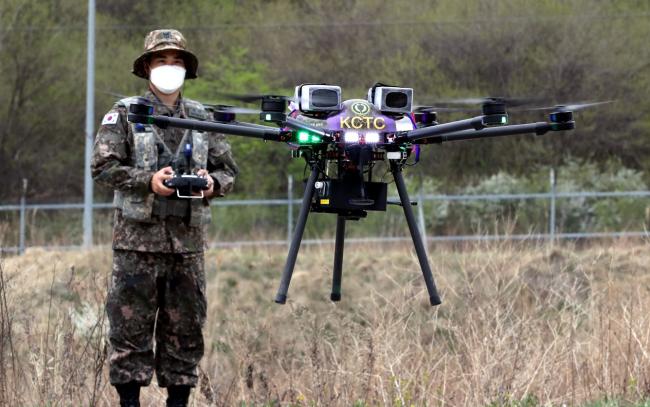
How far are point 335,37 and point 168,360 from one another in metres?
26.4

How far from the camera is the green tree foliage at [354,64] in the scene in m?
28.9

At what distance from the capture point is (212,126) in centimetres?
528

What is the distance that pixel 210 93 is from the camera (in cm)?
2648

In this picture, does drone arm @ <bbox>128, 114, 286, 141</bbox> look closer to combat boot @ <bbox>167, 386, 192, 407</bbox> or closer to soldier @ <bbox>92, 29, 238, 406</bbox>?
soldier @ <bbox>92, 29, 238, 406</bbox>

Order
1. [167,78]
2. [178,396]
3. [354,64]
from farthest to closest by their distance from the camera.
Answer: [354,64]
[178,396]
[167,78]

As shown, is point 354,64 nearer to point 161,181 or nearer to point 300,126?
point 161,181

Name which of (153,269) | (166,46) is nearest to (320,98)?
(166,46)

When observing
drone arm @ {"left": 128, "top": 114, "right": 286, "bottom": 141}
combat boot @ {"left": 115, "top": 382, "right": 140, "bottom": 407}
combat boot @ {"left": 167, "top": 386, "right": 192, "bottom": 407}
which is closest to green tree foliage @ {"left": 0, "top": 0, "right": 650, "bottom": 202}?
combat boot @ {"left": 167, "top": 386, "right": 192, "bottom": 407}

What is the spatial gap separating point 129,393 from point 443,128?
261 cm

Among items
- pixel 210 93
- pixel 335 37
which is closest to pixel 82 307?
pixel 210 93

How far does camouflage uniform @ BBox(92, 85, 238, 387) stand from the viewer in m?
6.67

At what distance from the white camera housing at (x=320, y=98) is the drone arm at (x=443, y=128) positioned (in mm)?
294

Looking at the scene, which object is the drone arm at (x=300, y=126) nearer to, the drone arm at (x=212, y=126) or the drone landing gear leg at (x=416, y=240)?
the drone arm at (x=212, y=126)

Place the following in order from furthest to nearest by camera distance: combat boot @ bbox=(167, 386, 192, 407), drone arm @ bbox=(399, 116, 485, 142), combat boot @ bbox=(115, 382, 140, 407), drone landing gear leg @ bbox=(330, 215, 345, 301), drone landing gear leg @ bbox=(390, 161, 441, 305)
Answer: combat boot @ bbox=(167, 386, 192, 407), combat boot @ bbox=(115, 382, 140, 407), drone landing gear leg @ bbox=(330, 215, 345, 301), drone landing gear leg @ bbox=(390, 161, 441, 305), drone arm @ bbox=(399, 116, 485, 142)
